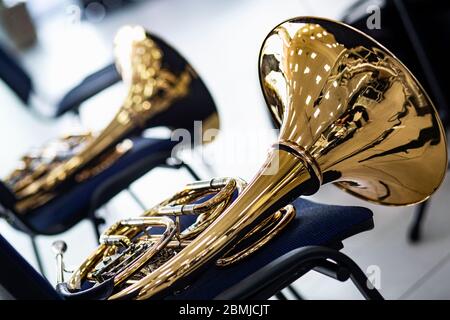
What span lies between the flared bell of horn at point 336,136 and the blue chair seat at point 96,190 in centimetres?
61

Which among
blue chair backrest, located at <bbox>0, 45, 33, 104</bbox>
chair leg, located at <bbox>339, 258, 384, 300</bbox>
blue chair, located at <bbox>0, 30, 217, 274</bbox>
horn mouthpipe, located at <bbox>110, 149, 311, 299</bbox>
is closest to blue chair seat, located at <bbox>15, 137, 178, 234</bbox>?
blue chair, located at <bbox>0, 30, 217, 274</bbox>

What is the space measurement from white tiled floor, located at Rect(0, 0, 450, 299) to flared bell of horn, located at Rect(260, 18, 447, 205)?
1.81 feet

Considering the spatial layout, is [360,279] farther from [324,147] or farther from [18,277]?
[18,277]

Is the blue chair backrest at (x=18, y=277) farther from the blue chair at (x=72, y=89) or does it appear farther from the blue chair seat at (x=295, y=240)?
the blue chair at (x=72, y=89)

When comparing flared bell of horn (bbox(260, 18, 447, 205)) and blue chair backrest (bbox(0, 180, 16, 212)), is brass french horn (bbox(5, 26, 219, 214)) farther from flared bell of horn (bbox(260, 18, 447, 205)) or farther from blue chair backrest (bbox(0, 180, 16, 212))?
flared bell of horn (bbox(260, 18, 447, 205))

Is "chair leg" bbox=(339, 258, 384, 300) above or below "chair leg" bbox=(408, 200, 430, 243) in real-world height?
above

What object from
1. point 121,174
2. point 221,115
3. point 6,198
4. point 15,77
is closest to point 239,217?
point 121,174

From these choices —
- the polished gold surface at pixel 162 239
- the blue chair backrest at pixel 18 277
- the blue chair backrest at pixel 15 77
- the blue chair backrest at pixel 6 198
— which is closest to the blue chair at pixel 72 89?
the blue chair backrest at pixel 15 77

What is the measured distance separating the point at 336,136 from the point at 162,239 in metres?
0.33

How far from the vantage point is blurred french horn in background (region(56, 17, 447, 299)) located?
101cm

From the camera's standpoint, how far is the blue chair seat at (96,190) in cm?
166

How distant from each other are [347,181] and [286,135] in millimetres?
175

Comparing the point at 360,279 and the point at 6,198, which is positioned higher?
the point at 6,198

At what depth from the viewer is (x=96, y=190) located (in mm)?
1661
